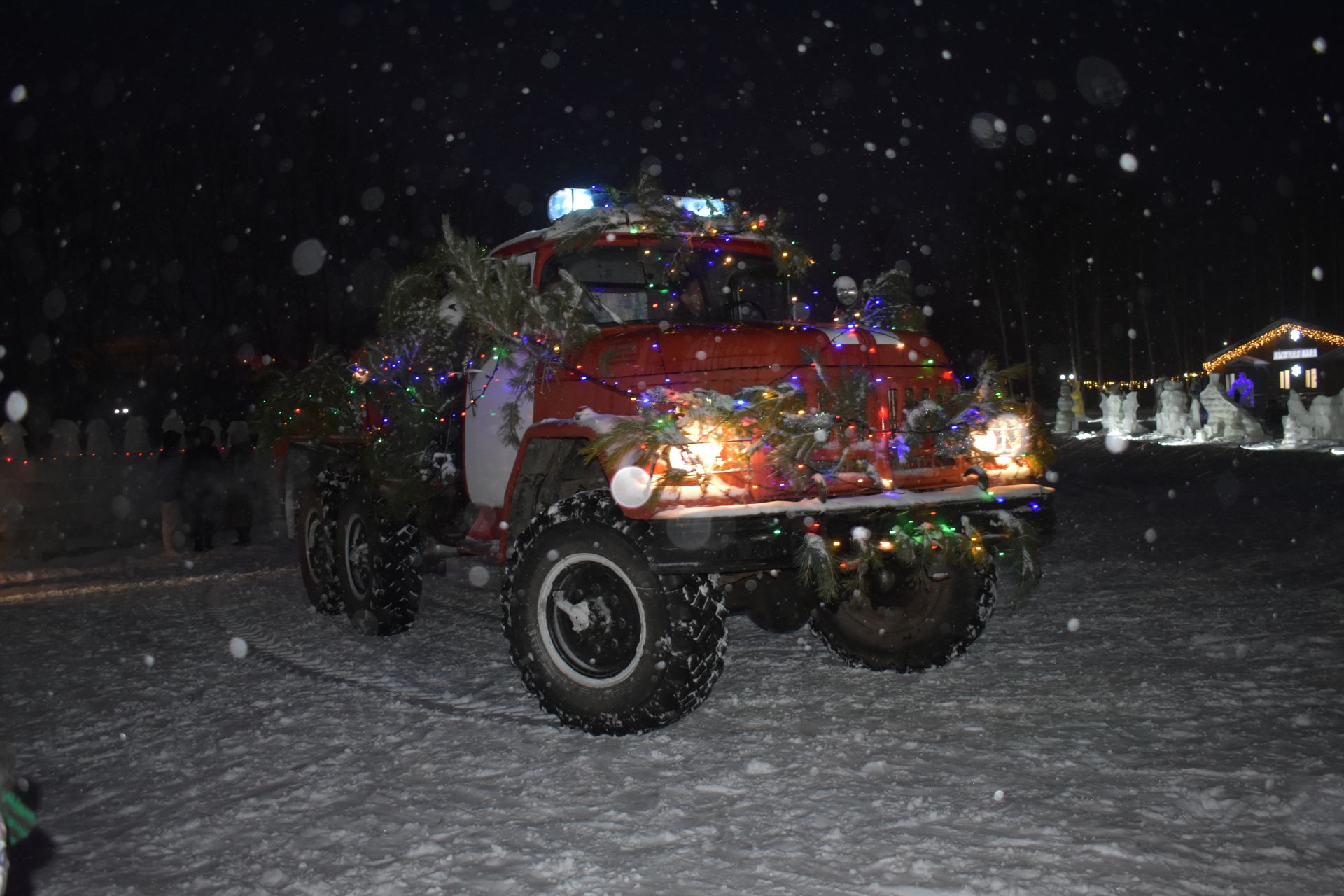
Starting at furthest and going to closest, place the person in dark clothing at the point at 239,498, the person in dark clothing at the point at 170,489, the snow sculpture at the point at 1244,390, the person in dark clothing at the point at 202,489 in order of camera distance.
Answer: the snow sculpture at the point at 1244,390, the person in dark clothing at the point at 239,498, the person in dark clothing at the point at 170,489, the person in dark clothing at the point at 202,489

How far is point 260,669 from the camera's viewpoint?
6.92 m

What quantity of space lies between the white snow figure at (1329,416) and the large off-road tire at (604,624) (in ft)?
71.7

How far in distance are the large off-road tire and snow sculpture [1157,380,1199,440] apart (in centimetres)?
2619

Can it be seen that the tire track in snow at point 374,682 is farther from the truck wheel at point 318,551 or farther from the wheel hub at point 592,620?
the truck wheel at point 318,551

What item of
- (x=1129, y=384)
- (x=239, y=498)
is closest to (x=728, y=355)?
(x=239, y=498)

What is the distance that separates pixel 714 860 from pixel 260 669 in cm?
419

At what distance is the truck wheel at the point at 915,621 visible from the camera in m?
6.05

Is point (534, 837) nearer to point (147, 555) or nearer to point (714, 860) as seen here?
point (714, 860)

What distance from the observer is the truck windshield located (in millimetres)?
6500

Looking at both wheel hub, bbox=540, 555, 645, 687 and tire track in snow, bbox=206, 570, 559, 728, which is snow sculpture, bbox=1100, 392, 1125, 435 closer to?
tire track in snow, bbox=206, 570, 559, 728

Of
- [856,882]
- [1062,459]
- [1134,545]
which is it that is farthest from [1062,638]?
[1062,459]

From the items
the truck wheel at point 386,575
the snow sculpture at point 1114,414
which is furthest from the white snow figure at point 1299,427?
the truck wheel at point 386,575

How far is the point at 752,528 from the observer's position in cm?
477

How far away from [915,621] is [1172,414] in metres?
25.9
